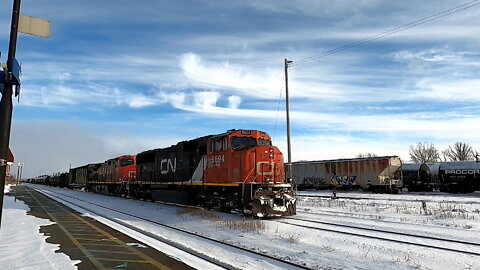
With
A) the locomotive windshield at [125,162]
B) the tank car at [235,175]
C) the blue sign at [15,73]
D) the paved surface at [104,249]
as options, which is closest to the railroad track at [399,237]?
the tank car at [235,175]

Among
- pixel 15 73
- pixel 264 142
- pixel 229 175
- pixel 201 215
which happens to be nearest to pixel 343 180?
pixel 264 142

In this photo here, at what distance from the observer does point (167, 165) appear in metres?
22.6

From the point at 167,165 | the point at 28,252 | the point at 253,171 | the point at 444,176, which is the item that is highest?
the point at 167,165

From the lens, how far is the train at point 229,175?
14336mm

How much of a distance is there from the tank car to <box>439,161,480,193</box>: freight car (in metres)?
28.1

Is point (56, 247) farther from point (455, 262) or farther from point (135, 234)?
point (455, 262)

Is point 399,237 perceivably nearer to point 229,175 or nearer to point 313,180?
point 229,175

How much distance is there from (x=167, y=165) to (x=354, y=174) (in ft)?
80.0

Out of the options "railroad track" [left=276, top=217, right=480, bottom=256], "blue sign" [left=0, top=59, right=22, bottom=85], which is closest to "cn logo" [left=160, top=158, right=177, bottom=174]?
"railroad track" [left=276, top=217, right=480, bottom=256]

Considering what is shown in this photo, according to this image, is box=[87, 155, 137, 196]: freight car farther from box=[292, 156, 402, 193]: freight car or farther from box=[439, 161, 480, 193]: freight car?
box=[439, 161, 480, 193]: freight car

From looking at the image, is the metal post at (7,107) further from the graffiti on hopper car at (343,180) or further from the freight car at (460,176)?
the freight car at (460,176)

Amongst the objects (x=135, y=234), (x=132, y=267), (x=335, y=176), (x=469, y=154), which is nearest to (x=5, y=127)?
(x=132, y=267)

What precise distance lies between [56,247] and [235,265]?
4478 mm

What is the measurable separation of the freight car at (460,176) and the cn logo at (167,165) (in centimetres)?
3008
